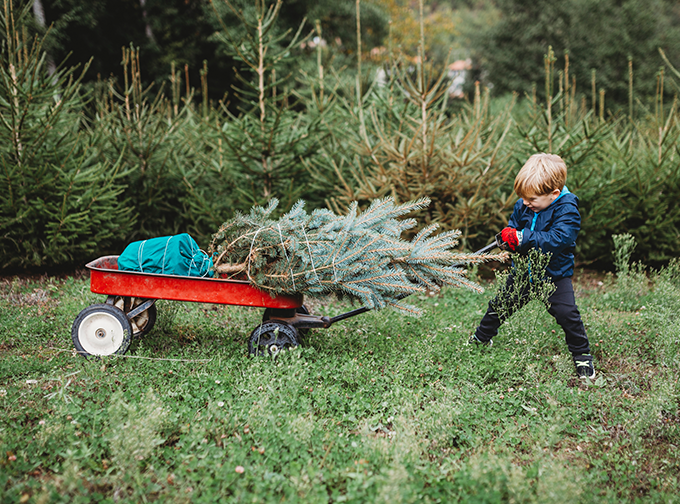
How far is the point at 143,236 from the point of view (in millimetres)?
7168

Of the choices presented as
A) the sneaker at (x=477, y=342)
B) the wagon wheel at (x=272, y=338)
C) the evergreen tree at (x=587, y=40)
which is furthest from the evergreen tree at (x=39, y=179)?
the evergreen tree at (x=587, y=40)

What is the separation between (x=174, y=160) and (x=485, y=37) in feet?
73.0

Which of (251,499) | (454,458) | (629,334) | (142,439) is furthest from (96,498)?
(629,334)

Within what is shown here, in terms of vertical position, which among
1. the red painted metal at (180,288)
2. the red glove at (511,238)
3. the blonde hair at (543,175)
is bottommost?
the red painted metal at (180,288)

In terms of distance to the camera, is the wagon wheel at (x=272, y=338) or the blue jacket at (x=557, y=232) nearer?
the blue jacket at (x=557, y=232)

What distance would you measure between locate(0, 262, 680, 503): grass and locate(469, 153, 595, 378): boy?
0.65ft

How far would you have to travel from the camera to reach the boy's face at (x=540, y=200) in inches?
142

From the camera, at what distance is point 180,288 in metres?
3.60

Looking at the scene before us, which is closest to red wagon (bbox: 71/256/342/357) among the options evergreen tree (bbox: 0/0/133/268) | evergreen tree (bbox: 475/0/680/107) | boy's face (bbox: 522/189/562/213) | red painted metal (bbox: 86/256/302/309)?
red painted metal (bbox: 86/256/302/309)

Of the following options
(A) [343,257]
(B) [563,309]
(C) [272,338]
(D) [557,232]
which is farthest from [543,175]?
(C) [272,338]

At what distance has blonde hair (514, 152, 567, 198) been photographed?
3539mm

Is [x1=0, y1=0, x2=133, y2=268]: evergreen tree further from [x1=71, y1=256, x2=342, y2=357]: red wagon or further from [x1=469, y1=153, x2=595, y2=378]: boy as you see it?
[x1=469, y1=153, x2=595, y2=378]: boy

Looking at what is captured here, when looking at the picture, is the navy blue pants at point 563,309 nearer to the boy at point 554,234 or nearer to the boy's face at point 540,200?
Result: the boy at point 554,234

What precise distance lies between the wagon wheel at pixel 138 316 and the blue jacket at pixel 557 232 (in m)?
3.15
